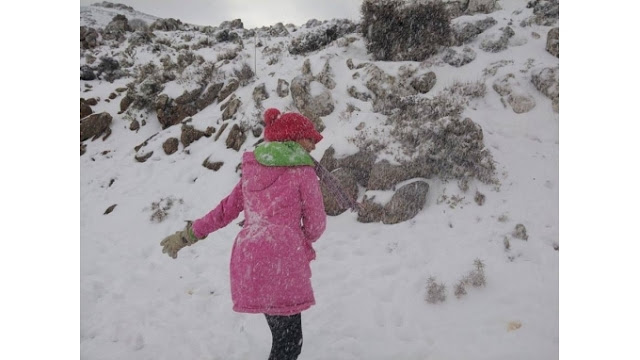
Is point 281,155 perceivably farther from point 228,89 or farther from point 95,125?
point 95,125

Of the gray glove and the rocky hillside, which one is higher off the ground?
the rocky hillside

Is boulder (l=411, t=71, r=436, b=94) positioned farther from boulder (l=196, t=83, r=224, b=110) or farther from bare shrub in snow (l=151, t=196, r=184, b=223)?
bare shrub in snow (l=151, t=196, r=184, b=223)

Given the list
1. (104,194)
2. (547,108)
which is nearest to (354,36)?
(547,108)

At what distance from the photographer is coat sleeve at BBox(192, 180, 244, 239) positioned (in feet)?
6.16

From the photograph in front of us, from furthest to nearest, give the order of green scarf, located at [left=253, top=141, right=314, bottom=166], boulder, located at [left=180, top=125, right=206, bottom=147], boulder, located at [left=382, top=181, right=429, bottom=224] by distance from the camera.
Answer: boulder, located at [left=180, top=125, right=206, bottom=147] < boulder, located at [left=382, top=181, right=429, bottom=224] < green scarf, located at [left=253, top=141, right=314, bottom=166]

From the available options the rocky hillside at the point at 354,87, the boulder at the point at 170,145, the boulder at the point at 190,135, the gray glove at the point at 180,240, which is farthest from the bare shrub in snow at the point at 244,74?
the gray glove at the point at 180,240

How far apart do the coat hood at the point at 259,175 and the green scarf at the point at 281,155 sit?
25 mm

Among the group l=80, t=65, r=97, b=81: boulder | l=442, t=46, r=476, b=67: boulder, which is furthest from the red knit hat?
l=80, t=65, r=97, b=81: boulder

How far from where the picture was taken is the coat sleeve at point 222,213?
188cm

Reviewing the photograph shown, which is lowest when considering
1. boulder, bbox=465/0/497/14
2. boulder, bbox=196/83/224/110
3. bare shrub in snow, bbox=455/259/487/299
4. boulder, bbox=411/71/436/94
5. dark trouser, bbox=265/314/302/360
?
bare shrub in snow, bbox=455/259/487/299

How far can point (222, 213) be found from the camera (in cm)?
189

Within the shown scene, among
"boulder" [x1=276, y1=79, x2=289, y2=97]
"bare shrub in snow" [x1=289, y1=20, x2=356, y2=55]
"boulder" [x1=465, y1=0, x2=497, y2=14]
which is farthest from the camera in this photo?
"boulder" [x1=465, y1=0, x2=497, y2=14]

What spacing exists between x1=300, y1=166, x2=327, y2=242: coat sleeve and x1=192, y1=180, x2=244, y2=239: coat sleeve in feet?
1.19
